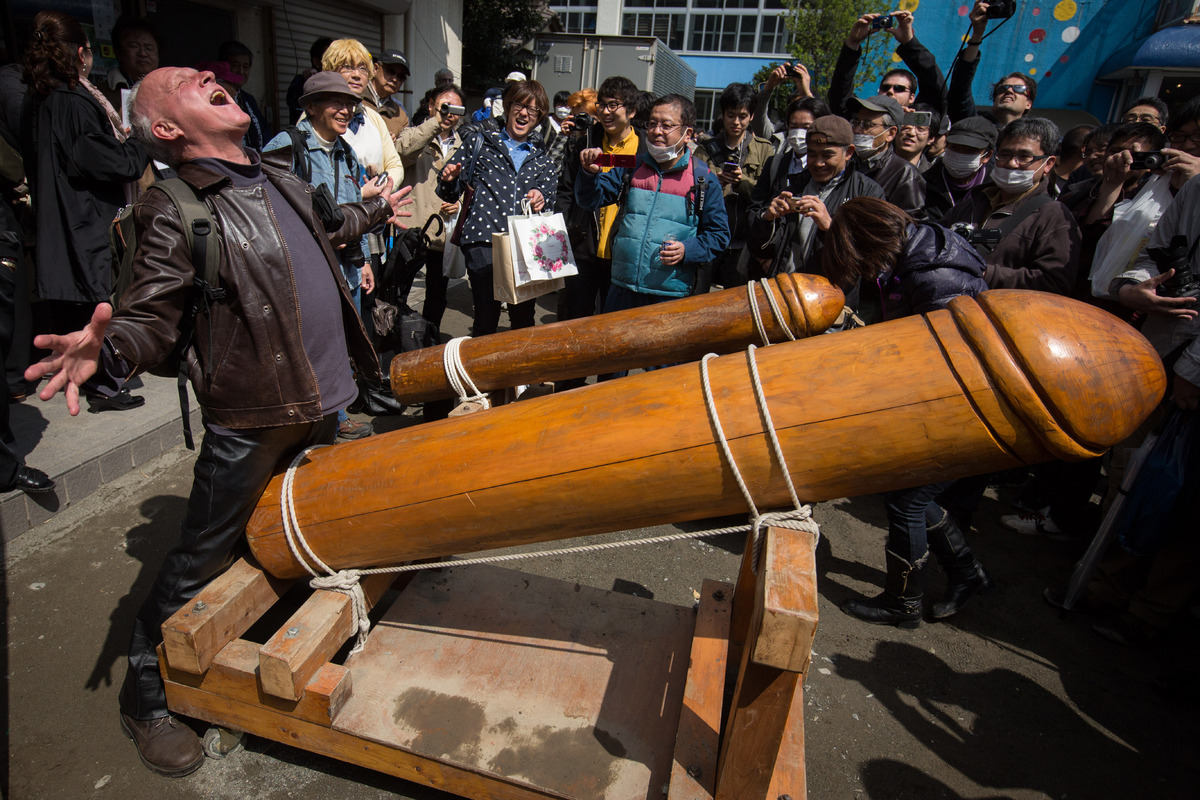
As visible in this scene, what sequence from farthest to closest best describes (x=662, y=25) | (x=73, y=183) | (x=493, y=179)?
(x=662, y=25)
(x=493, y=179)
(x=73, y=183)

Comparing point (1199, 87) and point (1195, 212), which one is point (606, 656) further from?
point (1199, 87)

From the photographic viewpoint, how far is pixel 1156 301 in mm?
2705

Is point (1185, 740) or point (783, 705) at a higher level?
point (783, 705)

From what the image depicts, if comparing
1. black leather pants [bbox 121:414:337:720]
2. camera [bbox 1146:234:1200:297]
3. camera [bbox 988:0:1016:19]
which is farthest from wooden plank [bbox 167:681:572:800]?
camera [bbox 988:0:1016:19]

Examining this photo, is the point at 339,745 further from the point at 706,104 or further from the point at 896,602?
the point at 706,104

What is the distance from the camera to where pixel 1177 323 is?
275cm

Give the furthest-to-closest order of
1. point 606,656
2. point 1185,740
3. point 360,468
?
point 1185,740 → point 606,656 → point 360,468

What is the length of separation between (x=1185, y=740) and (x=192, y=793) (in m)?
3.32

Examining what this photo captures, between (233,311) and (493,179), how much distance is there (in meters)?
2.70

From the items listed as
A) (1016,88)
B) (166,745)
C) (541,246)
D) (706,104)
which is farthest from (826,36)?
(166,745)

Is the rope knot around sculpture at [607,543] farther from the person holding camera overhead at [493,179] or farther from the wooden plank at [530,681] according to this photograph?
the person holding camera overhead at [493,179]

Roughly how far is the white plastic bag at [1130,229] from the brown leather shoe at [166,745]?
401 cm

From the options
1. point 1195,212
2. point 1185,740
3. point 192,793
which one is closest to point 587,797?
point 192,793

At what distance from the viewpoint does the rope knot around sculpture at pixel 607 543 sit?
1406mm
